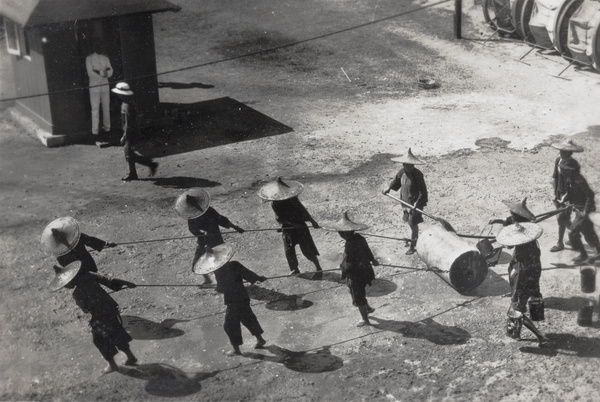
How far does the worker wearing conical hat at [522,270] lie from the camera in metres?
8.64

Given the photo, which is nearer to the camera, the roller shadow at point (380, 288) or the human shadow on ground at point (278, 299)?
the human shadow on ground at point (278, 299)

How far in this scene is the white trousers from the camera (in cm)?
1684

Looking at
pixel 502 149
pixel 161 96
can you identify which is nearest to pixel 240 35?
pixel 161 96

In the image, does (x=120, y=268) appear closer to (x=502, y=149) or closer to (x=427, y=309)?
(x=427, y=309)

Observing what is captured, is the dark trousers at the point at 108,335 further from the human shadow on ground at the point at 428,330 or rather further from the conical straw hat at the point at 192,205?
the human shadow on ground at the point at 428,330

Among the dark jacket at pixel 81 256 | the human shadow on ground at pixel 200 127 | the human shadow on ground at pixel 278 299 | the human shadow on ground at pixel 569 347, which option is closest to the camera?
the human shadow on ground at pixel 569 347

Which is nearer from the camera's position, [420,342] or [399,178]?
[420,342]

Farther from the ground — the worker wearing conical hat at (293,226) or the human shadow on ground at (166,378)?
the worker wearing conical hat at (293,226)

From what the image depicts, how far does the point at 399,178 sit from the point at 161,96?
1029 cm

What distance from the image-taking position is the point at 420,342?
353 inches

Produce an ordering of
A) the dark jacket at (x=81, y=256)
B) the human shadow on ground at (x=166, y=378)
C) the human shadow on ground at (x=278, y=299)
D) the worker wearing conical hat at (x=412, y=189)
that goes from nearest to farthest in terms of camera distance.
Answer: the human shadow on ground at (x=166, y=378) < the dark jacket at (x=81, y=256) < the human shadow on ground at (x=278, y=299) < the worker wearing conical hat at (x=412, y=189)

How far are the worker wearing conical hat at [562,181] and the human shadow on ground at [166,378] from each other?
5602 millimetres

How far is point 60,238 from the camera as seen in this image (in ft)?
29.4

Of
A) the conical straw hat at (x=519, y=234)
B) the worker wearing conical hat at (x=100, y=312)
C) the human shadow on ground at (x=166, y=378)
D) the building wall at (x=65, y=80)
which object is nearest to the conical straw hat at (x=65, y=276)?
the worker wearing conical hat at (x=100, y=312)
